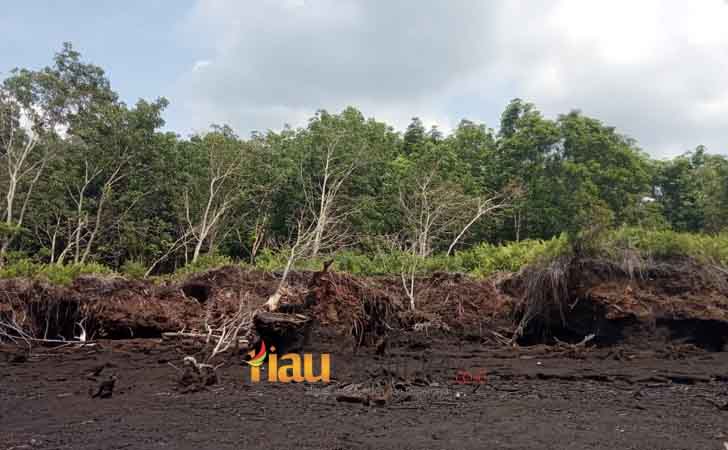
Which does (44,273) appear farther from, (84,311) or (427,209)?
(427,209)

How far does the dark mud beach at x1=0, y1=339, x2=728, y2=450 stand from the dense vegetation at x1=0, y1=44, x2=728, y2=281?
28.4 ft

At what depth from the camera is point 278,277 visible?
18.7 m

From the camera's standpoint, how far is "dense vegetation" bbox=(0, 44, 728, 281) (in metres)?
23.2

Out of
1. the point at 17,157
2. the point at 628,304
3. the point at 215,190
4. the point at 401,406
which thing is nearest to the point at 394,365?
the point at 401,406

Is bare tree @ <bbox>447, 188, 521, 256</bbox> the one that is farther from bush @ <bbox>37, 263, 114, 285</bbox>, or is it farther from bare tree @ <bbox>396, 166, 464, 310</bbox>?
bush @ <bbox>37, 263, 114, 285</bbox>

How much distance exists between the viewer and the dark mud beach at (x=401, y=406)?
624cm

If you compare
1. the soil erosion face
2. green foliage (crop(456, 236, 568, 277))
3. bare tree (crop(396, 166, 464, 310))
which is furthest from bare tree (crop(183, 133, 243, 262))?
green foliage (crop(456, 236, 568, 277))

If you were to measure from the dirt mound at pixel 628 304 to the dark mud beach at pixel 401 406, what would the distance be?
43.8 inches

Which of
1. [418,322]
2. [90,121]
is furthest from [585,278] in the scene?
[90,121]

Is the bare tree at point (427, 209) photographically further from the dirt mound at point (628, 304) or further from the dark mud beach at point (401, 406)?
the dark mud beach at point (401, 406)

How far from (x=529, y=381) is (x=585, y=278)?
17.4ft

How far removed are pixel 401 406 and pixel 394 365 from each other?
149 inches

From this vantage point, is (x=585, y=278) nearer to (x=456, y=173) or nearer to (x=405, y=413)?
(x=405, y=413)

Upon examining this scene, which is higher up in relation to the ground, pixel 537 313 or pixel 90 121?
pixel 90 121
